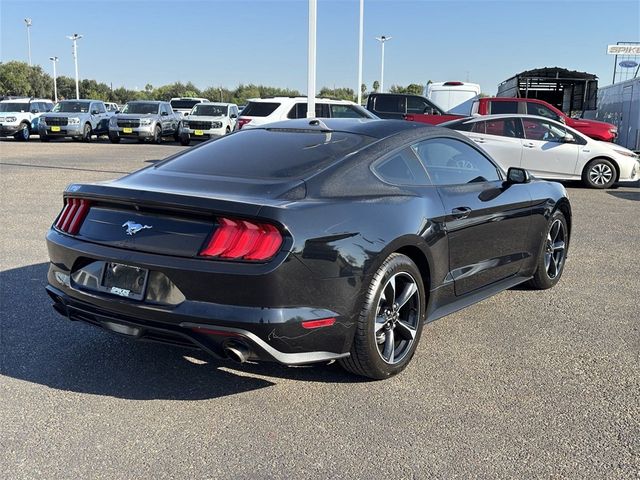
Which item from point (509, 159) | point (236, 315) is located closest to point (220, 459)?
point (236, 315)

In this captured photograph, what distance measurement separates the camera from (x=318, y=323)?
3367 millimetres

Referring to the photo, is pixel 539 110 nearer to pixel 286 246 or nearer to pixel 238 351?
pixel 286 246

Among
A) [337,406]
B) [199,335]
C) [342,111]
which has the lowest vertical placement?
[337,406]

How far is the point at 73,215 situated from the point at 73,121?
82.3 feet

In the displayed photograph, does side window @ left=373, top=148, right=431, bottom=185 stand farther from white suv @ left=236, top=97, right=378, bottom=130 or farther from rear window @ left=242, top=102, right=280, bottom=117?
rear window @ left=242, top=102, right=280, bottom=117

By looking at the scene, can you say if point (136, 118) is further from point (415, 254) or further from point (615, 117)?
point (415, 254)

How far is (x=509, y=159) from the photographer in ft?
43.8

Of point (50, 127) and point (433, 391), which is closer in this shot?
point (433, 391)

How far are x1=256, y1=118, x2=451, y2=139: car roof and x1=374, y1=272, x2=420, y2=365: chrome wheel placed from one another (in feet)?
3.32

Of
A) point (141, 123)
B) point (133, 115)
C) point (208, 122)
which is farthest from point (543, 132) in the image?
point (133, 115)

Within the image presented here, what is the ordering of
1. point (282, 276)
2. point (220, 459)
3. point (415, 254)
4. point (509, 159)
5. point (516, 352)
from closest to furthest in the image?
point (220, 459) → point (282, 276) → point (415, 254) → point (516, 352) → point (509, 159)

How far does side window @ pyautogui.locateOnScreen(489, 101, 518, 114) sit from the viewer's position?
659 inches

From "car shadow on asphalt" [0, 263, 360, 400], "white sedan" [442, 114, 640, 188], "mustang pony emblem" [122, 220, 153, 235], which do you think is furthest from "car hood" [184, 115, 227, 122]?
"mustang pony emblem" [122, 220, 153, 235]

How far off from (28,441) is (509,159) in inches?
465
